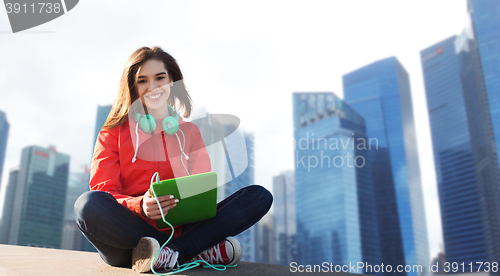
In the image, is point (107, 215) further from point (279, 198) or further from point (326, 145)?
point (279, 198)

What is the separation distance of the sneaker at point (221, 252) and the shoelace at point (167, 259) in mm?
212

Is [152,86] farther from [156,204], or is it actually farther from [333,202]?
[333,202]

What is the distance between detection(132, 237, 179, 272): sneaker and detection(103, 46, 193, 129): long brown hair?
84 centimetres

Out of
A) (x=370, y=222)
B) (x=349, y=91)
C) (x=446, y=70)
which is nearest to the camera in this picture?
(x=370, y=222)

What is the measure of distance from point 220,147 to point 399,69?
116015 millimetres

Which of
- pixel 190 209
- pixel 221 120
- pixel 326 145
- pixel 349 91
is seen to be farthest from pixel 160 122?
pixel 349 91

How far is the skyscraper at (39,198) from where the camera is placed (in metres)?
87.0

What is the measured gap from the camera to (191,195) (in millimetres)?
1877

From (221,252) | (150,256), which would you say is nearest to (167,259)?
(150,256)

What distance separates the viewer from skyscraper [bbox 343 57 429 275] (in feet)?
293

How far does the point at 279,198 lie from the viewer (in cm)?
11306

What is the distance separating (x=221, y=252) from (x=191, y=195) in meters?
0.47

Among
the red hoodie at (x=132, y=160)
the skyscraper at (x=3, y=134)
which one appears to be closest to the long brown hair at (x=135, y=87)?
the red hoodie at (x=132, y=160)

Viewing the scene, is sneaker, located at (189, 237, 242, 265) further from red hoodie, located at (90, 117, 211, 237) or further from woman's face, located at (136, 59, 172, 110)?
woman's face, located at (136, 59, 172, 110)
